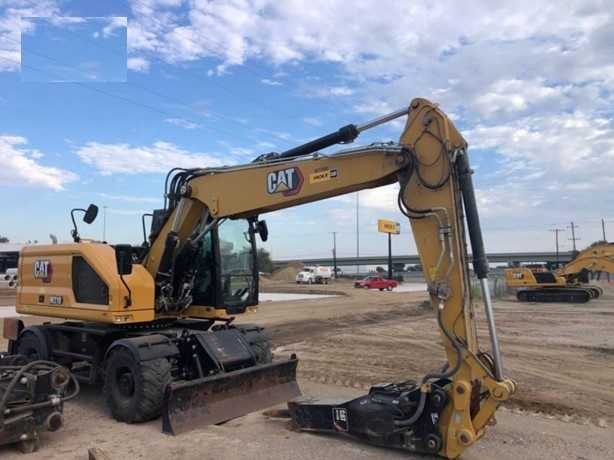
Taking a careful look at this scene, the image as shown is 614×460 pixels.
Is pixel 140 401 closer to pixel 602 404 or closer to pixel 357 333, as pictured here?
pixel 602 404

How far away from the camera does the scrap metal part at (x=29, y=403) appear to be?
5730 mm

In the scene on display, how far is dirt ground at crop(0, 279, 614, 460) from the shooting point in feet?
18.8

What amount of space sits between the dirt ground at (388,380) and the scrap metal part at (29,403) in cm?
23

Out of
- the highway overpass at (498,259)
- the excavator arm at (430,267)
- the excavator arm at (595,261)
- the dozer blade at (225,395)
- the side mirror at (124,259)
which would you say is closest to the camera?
the excavator arm at (430,267)

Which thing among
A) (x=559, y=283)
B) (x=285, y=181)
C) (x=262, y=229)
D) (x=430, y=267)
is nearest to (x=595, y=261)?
(x=559, y=283)

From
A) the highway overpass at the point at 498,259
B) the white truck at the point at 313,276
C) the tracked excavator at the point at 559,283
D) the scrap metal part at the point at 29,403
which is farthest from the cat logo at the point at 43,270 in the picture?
the highway overpass at the point at 498,259

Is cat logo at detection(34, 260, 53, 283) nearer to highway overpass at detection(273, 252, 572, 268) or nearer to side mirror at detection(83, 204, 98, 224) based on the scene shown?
side mirror at detection(83, 204, 98, 224)

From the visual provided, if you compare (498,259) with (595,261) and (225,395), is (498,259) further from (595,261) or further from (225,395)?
(225,395)

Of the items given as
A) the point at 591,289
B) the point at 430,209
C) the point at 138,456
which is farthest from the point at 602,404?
the point at 591,289

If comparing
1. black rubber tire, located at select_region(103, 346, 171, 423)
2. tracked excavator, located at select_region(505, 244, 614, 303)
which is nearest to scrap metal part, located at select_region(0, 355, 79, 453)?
black rubber tire, located at select_region(103, 346, 171, 423)

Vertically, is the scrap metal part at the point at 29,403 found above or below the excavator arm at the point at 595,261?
below

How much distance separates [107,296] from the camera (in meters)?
7.49

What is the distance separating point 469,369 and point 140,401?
3.93 meters

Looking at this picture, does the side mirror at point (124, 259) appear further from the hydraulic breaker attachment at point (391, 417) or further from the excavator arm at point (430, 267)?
the hydraulic breaker attachment at point (391, 417)
